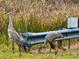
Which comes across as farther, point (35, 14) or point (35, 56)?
point (35, 14)

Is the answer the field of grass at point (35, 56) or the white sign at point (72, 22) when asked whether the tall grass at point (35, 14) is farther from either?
the field of grass at point (35, 56)


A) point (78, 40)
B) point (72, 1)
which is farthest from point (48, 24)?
point (72, 1)

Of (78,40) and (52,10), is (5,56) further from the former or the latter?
(52,10)

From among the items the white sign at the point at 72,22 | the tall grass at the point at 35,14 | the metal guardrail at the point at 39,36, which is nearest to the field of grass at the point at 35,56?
the metal guardrail at the point at 39,36

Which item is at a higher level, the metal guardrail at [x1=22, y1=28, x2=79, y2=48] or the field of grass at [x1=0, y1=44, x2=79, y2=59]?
the metal guardrail at [x1=22, y1=28, x2=79, y2=48]

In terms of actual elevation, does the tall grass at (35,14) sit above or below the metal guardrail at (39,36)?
above

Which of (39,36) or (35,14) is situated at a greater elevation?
(35,14)

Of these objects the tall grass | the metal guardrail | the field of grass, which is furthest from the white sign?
the tall grass

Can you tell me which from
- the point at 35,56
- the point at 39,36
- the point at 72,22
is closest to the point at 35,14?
the point at 72,22

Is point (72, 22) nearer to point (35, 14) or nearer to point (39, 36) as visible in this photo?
point (39, 36)

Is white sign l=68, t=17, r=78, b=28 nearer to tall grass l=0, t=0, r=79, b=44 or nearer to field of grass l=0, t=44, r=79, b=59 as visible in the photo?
field of grass l=0, t=44, r=79, b=59

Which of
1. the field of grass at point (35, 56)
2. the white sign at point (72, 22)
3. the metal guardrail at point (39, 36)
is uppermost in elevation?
the white sign at point (72, 22)

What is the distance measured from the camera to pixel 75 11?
829 inches

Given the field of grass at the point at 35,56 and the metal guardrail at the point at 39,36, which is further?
the metal guardrail at the point at 39,36
